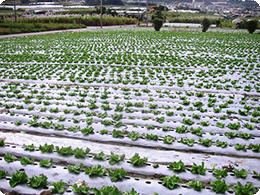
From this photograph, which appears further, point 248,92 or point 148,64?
point 148,64

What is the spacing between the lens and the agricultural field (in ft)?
9.11

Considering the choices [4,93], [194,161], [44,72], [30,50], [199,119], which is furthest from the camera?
[30,50]

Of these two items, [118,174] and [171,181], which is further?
[118,174]

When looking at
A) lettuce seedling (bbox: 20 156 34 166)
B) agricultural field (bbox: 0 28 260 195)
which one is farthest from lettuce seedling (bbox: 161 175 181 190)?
lettuce seedling (bbox: 20 156 34 166)

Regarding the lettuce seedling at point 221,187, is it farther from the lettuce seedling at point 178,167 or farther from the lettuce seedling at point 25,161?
the lettuce seedling at point 25,161

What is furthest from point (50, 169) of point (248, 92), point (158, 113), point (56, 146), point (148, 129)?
point (248, 92)

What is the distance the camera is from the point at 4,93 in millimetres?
5898

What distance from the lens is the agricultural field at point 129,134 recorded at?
9.11 ft

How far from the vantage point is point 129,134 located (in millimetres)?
3818

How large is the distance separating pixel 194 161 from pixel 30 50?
38.7 ft

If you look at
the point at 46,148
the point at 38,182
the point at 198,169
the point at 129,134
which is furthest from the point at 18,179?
the point at 198,169

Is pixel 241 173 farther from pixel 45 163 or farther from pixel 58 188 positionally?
pixel 45 163

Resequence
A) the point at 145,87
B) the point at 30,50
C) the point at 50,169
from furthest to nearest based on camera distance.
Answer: the point at 30,50 < the point at 145,87 < the point at 50,169

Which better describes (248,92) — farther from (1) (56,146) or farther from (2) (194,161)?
(1) (56,146)
